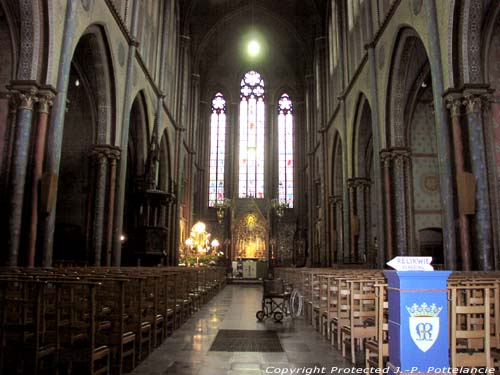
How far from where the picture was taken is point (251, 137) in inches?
1421

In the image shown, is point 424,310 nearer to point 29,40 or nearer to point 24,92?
point 24,92

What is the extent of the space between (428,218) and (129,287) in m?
15.5

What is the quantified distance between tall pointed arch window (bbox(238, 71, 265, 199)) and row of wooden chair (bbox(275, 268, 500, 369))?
26339mm

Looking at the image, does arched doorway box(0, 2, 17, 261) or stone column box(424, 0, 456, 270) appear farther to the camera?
arched doorway box(0, 2, 17, 261)

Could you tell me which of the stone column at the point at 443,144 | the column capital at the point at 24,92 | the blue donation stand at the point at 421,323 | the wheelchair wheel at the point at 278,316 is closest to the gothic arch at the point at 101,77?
the column capital at the point at 24,92

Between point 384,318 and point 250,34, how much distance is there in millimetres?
32668

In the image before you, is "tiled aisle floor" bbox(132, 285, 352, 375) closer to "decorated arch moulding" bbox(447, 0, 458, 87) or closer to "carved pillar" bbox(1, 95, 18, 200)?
"carved pillar" bbox(1, 95, 18, 200)

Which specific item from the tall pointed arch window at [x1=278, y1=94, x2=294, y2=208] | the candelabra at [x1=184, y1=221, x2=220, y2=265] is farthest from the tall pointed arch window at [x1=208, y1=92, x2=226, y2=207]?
the candelabra at [x1=184, y1=221, x2=220, y2=265]

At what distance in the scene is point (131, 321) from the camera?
5645 millimetres

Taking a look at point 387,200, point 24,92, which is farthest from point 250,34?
point 24,92

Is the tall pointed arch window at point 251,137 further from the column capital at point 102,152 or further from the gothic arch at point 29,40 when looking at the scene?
the gothic arch at point 29,40

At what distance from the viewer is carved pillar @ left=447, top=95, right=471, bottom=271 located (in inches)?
385

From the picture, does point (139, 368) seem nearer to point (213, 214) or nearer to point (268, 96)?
point (213, 214)

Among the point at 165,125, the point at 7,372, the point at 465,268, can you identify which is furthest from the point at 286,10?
the point at 7,372
